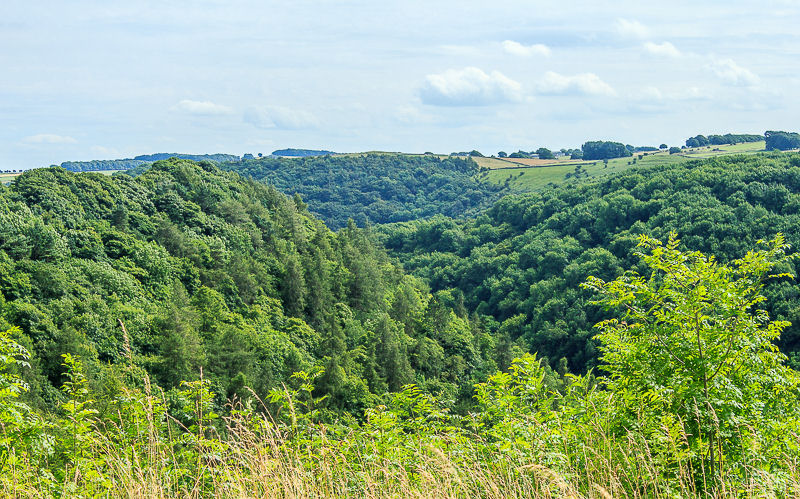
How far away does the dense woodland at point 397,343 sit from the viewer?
577cm

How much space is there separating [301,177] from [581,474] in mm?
188737

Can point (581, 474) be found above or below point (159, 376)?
above

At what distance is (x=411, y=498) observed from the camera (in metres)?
4.78

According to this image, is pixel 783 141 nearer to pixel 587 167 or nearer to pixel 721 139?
pixel 721 139

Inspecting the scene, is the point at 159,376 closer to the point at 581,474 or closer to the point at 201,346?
the point at 201,346

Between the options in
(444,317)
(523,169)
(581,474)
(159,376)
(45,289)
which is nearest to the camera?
(581,474)

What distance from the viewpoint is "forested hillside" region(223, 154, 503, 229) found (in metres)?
173

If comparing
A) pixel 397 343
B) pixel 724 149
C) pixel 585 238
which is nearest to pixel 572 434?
pixel 397 343

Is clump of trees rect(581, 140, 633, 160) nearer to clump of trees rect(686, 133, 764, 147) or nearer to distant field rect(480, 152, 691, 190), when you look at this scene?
distant field rect(480, 152, 691, 190)

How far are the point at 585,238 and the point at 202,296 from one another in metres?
63.2

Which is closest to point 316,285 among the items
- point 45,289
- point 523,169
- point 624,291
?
point 45,289

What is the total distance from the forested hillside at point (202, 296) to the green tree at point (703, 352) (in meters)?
14.4

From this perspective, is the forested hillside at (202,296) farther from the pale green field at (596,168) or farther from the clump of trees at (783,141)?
the clump of trees at (783,141)

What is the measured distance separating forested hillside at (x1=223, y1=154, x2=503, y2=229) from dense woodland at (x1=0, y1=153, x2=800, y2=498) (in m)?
58.4
